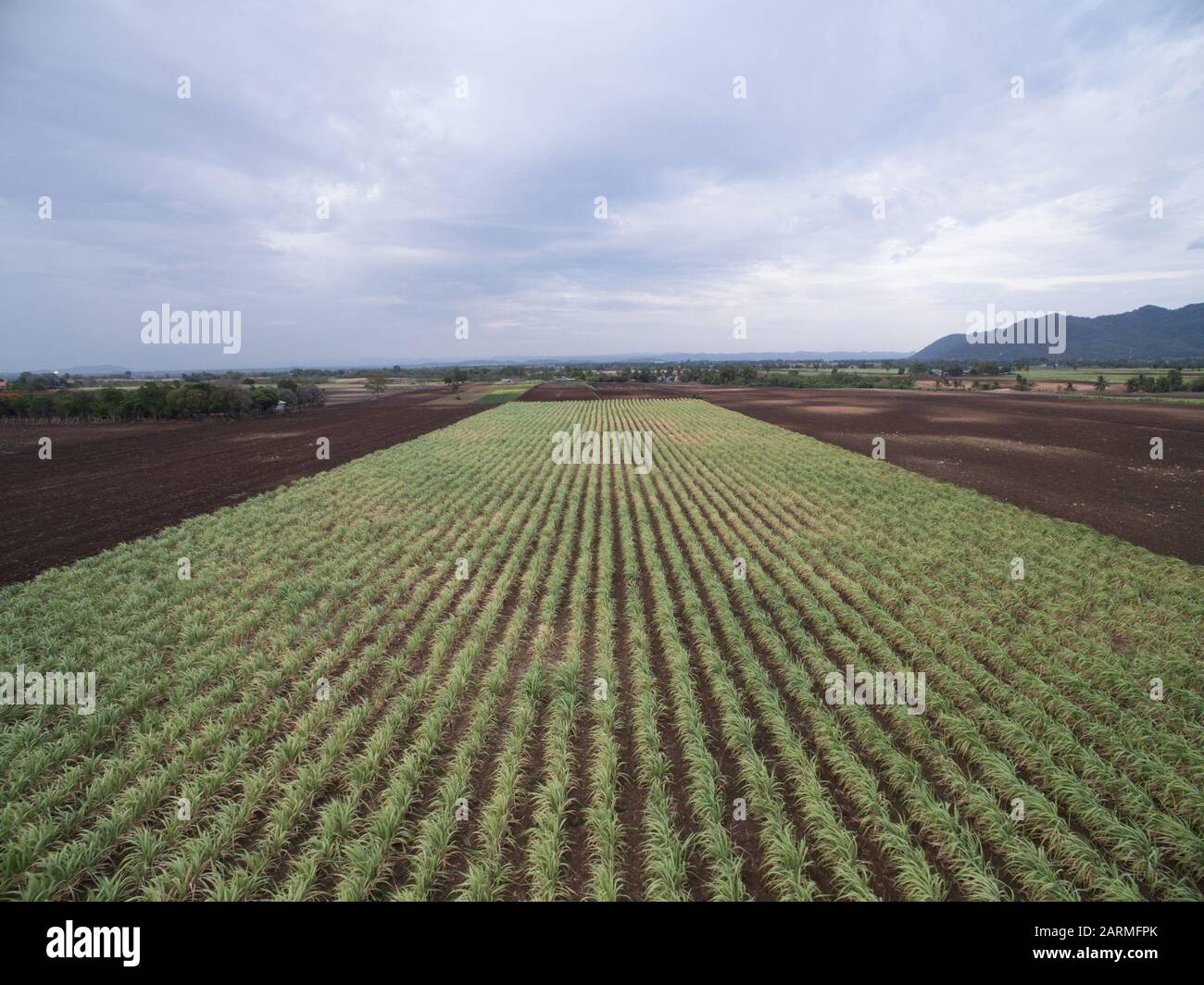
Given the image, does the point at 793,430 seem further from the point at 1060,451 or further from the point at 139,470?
the point at 139,470

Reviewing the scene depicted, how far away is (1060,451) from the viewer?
94.9ft

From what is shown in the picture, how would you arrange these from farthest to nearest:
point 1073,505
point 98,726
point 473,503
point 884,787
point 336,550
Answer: point 473,503, point 1073,505, point 336,550, point 98,726, point 884,787

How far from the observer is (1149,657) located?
8.23m

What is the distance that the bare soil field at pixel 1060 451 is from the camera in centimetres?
1680

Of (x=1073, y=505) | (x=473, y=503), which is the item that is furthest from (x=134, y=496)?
(x=1073, y=505)

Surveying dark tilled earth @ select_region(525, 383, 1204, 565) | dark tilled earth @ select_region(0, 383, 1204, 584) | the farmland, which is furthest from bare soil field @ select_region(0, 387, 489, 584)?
dark tilled earth @ select_region(525, 383, 1204, 565)

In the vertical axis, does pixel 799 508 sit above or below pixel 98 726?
above

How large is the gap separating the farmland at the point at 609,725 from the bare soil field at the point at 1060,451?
4.32 meters

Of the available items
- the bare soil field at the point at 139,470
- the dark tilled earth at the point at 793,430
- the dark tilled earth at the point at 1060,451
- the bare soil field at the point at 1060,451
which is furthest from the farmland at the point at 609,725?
the dark tilled earth at the point at 1060,451

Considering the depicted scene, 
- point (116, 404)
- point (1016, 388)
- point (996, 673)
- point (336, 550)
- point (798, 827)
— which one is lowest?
point (798, 827)

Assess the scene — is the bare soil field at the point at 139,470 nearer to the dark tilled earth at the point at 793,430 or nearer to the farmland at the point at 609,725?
the dark tilled earth at the point at 793,430

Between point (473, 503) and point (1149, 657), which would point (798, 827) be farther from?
point (473, 503)

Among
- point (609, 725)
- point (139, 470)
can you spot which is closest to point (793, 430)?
point (609, 725)

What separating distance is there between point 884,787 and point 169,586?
15.1 meters
